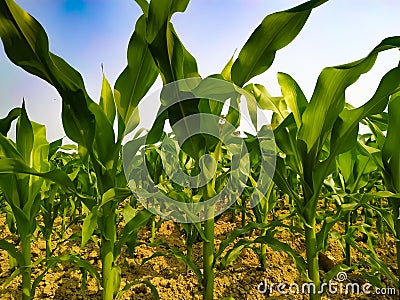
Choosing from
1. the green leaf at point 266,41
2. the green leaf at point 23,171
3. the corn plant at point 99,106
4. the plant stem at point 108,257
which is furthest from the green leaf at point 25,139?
the green leaf at point 266,41

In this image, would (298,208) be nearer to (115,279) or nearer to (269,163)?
(269,163)

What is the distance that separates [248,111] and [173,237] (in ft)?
6.17

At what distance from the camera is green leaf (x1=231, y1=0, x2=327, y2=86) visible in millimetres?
1078

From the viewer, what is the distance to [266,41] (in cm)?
Answer: 112

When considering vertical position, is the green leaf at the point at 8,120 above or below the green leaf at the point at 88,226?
above

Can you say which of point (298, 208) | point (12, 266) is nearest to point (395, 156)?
point (298, 208)

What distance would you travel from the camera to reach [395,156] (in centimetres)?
130

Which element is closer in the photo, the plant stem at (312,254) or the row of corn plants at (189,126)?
the row of corn plants at (189,126)

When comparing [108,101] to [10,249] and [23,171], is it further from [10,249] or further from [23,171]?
[10,249]

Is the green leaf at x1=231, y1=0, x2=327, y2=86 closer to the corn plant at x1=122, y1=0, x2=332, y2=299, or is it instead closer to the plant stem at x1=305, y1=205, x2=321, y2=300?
the corn plant at x1=122, y1=0, x2=332, y2=299

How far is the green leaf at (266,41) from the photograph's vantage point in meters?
1.08

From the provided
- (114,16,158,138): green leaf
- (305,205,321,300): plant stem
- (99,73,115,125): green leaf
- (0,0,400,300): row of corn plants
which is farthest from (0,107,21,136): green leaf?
(305,205,321,300): plant stem

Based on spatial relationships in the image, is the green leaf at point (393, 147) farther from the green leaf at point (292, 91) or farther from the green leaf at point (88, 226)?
the green leaf at point (88, 226)

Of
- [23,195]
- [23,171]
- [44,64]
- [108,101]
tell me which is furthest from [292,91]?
[23,195]
